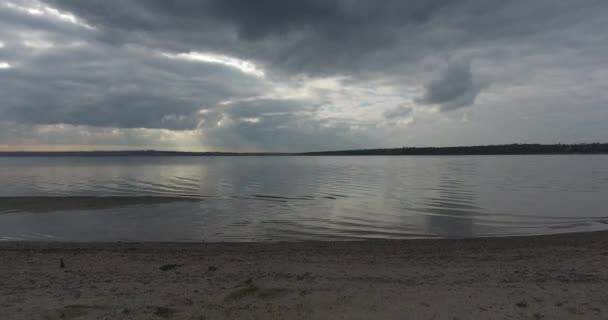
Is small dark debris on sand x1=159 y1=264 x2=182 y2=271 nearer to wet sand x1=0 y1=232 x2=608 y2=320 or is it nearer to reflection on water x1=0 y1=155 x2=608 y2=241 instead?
wet sand x1=0 y1=232 x2=608 y2=320

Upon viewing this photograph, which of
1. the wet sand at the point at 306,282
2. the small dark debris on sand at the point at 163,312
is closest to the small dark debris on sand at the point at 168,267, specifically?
the wet sand at the point at 306,282

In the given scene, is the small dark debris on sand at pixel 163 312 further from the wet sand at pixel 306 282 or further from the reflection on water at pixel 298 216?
the reflection on water at pixel 298 216

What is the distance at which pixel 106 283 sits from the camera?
24.0 feet

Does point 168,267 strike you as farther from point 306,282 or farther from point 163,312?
point 306,282

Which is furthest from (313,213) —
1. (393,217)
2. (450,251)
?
(450,251)

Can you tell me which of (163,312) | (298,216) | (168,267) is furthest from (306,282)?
(298,216)

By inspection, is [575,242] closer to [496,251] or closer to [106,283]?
[496,251]

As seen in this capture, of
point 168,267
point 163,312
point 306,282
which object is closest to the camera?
point 163,312

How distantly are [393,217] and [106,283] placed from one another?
1405cm

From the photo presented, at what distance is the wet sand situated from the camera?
19.0 ft

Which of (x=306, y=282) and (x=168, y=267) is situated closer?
(x=306, y=282)

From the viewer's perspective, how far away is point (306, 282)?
7.30 m

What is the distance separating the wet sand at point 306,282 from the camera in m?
5.80

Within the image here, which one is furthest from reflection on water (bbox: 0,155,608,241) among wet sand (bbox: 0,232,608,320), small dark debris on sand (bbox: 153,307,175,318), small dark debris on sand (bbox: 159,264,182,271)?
small dark debris on sand (bbox: 153,307,175,318)
